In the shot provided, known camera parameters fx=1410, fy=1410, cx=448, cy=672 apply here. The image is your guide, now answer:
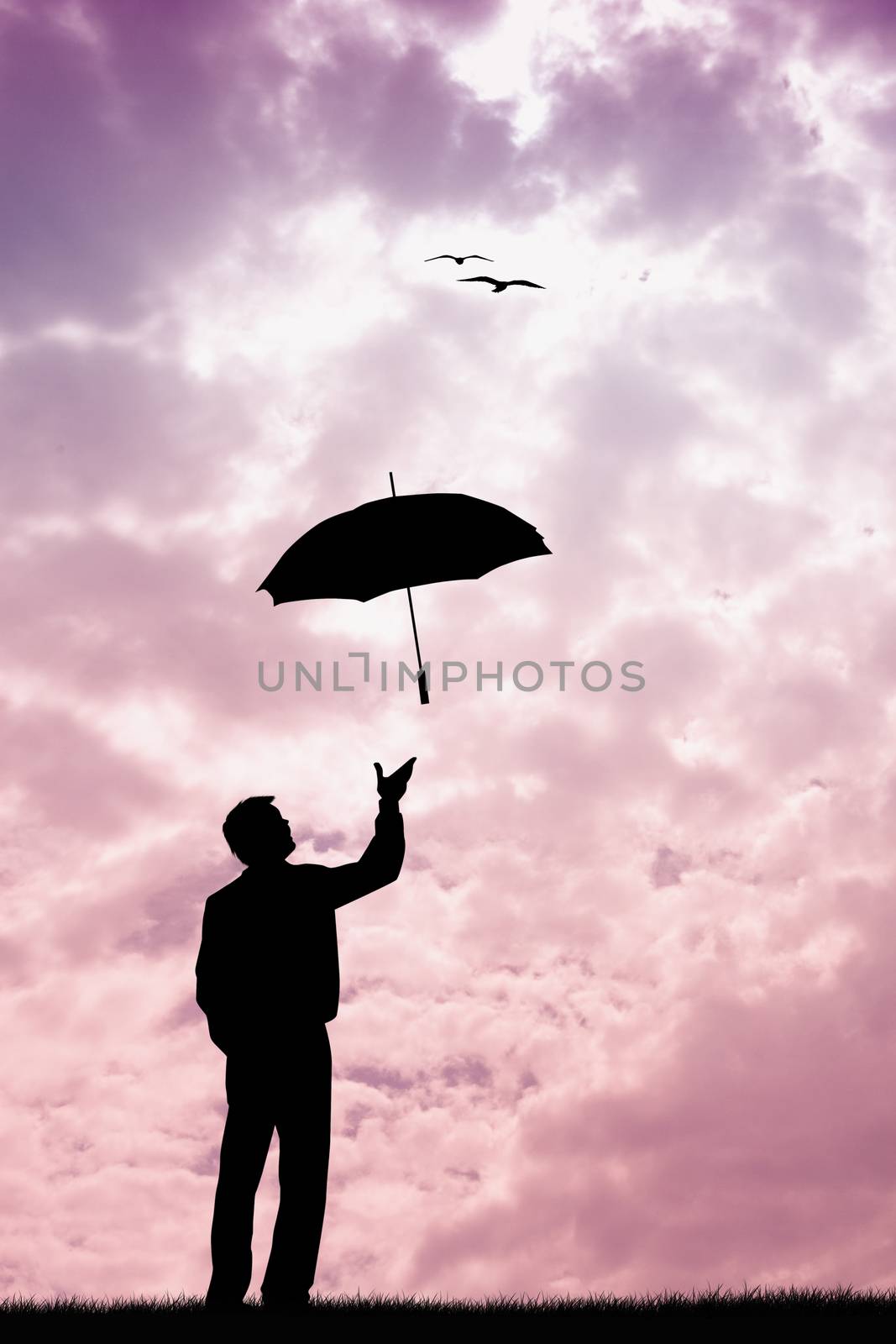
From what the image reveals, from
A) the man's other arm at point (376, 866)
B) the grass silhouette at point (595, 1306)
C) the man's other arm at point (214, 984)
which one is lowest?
the grass silhouette at point (595, 1306)

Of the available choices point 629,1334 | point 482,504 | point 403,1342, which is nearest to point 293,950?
point 403,1342

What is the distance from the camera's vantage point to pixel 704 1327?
7043mm

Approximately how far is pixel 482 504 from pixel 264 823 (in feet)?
8.35

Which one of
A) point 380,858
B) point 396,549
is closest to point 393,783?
point 380,858

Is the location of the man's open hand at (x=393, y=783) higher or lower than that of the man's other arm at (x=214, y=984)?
higher

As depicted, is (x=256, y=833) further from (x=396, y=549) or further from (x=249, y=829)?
(x=396, y=549)

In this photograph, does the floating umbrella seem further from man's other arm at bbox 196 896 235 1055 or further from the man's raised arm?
man's other arm at bbox 196 896 235 1055

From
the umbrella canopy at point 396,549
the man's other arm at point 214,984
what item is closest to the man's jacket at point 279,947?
the man's other arm at point 214,984

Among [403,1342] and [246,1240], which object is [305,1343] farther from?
[246,1240]

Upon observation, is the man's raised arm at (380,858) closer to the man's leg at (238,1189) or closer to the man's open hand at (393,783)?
the man's open hand at (393,783)

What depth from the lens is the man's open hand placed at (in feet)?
24.7

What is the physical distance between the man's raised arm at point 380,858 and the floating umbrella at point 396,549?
142 centimetres

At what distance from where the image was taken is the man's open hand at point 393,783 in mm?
7523

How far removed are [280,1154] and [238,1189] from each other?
0.27 metres
